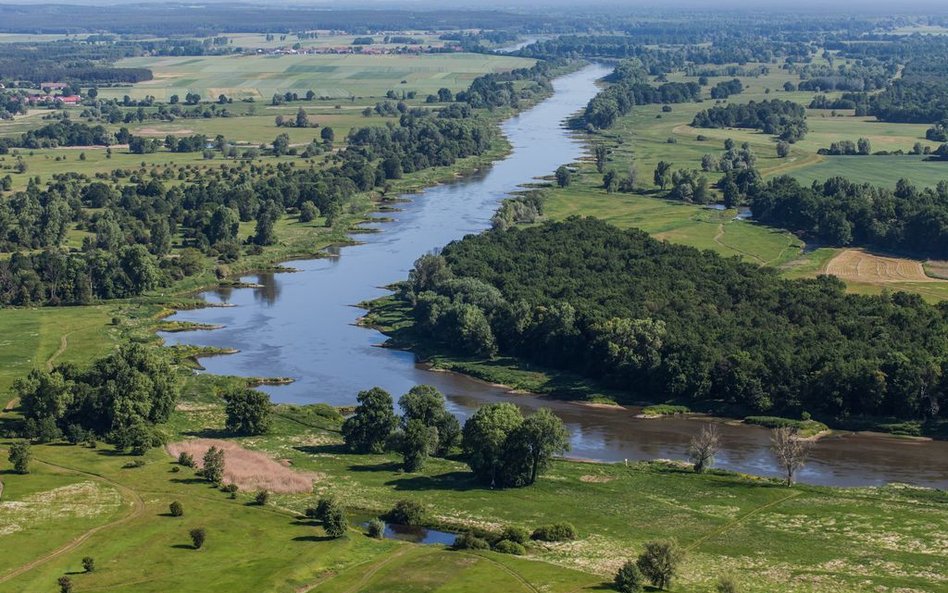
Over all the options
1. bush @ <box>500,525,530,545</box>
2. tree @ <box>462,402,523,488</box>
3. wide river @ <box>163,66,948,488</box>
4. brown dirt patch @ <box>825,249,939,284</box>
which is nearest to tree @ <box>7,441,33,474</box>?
wide river @ <box>163,66,948,488</box>

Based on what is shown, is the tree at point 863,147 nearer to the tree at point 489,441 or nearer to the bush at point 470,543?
the tree at point 489,441

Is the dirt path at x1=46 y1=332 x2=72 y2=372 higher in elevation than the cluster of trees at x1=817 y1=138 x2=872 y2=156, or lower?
lower

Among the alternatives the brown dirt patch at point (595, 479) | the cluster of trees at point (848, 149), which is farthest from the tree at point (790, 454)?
the cluster of trees at point (848, 149)

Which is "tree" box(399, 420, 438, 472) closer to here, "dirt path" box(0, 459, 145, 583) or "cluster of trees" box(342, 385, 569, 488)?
"cluster of trees" box(342, 385, 569, 488)

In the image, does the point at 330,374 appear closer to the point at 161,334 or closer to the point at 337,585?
the point at 161,334

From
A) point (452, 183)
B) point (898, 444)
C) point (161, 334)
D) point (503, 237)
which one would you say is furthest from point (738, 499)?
point (452, 183)

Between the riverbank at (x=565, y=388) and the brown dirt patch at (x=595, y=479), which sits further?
the riverbank at (x=565, y=388)

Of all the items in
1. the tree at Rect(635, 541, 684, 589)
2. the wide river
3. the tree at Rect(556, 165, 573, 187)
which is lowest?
the wide river

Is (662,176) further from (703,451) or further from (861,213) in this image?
(703,451)

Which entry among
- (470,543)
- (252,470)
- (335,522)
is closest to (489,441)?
(470,543)
